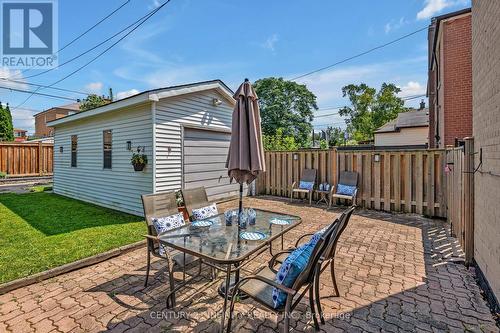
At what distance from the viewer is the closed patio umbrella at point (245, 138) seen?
3.34m

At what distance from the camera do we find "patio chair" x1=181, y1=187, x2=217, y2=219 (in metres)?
4.12

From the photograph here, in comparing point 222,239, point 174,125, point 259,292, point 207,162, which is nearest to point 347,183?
point 207,162

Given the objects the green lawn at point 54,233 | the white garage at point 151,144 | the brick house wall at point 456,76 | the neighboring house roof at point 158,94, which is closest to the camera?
the green lawn at point 54,233

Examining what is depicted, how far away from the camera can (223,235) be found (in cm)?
303

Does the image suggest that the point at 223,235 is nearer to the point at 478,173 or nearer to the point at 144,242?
the point at 144,242

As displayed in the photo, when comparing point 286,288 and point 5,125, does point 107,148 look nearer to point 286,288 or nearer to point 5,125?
point 286,288

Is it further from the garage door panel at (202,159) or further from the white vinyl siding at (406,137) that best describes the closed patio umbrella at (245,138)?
the white vinyl siding at (406,137)

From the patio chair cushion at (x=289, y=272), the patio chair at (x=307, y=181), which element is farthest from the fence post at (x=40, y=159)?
the patio chair cushion at (x=289, y=272)

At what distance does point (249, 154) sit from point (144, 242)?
9.33 ft

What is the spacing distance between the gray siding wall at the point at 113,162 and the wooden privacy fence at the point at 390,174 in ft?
17.0

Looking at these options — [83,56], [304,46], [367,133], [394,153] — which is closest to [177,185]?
[394,153]

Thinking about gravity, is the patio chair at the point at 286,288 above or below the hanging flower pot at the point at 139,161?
below

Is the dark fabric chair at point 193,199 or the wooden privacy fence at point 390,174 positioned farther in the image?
the wooden privacy fence at point 390,174

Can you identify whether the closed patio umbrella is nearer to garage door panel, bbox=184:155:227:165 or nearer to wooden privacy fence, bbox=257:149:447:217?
garage door panel, bbox=184:155:227:165
